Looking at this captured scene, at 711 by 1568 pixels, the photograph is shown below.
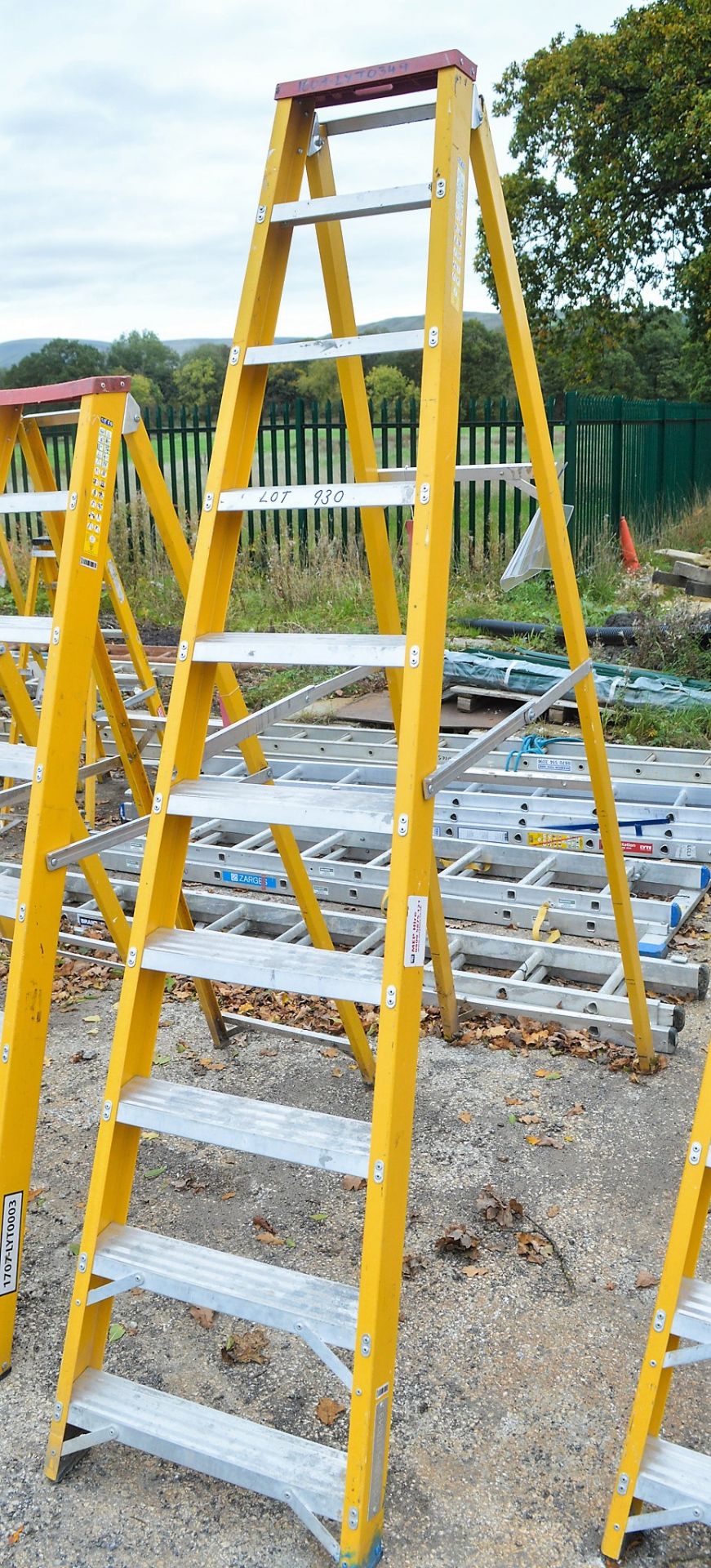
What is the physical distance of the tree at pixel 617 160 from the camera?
857 inches

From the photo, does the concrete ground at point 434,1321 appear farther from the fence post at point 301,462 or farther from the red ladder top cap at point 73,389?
the fence post at point 301,462

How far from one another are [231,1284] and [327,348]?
2.26 metres

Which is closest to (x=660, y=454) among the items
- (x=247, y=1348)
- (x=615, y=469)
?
(x=615, y=469)

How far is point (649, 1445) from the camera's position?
2512 millimetres

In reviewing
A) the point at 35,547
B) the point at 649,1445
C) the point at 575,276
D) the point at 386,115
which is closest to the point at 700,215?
the point at 575,276

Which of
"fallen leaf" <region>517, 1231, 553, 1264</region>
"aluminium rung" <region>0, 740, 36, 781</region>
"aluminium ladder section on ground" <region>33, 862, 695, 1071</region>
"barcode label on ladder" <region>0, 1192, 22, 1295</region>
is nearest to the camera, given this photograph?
"barcode label on ladder" <region>0, 1192, 22, 1295</region>

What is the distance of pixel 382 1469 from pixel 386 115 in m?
3.21

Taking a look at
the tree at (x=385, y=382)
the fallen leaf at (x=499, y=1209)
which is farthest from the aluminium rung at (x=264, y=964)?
the tree at (x=385, y=382)

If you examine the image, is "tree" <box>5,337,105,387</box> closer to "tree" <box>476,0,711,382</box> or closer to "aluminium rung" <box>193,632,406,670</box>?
"tree" <box>476,0,711,382</box>

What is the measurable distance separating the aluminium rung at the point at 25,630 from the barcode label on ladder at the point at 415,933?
4.62 feet

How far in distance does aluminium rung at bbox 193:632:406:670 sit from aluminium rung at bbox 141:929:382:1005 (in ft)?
2.26

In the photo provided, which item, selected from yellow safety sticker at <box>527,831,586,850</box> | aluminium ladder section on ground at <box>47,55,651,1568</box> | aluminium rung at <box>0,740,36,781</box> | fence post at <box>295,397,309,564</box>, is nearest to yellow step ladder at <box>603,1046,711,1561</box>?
aluminium ladder section on ground at <box>47,55,651,1568</box>

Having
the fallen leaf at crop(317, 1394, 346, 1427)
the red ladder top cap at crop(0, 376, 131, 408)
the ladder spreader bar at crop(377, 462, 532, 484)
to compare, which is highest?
the red ladder top cap at crop(0, 376, 131, 408)

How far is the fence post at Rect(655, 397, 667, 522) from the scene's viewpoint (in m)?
20.4
